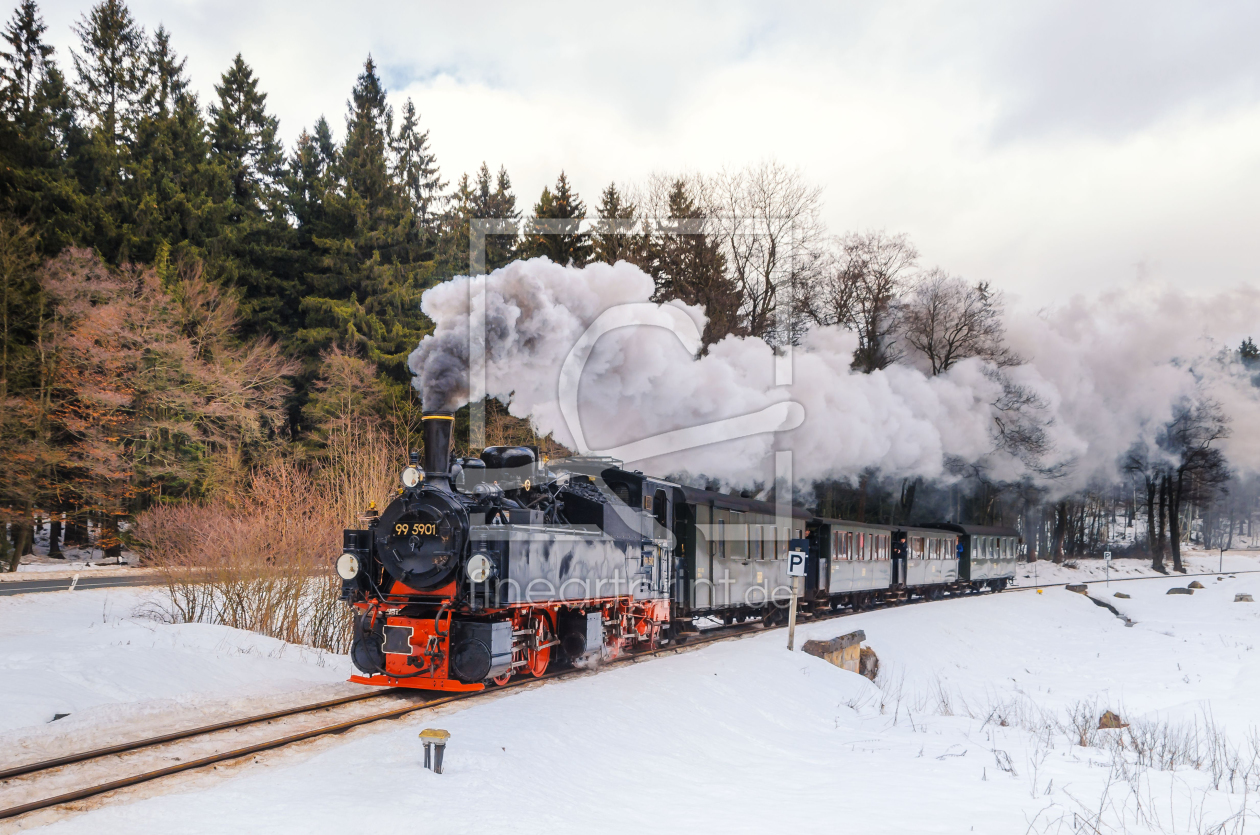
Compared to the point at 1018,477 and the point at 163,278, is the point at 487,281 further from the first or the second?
the point at 1018,477

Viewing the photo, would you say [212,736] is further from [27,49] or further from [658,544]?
[27,49]

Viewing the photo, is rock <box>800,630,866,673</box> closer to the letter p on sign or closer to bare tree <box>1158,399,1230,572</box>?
the letter p on sign

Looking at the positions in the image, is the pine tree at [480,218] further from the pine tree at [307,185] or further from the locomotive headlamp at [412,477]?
the locomotive headlamp at [412,477]

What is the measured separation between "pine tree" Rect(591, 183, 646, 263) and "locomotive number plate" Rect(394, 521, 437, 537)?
26.2m

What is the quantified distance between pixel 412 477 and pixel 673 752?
4.23m

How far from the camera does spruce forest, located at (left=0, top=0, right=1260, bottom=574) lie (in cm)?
2648

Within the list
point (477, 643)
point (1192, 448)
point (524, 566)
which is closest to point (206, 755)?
point (477, 643)

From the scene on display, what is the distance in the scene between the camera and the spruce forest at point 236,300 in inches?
1043

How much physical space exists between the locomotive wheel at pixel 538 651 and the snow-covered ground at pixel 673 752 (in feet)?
1.81

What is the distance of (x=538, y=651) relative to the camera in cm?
1109

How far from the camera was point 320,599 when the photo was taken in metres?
14.9

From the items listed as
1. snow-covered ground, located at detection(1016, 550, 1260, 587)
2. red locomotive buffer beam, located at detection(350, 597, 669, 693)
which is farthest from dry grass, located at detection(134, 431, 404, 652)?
snow-covered ground, located at detection(1016, 550, 1260, 587)

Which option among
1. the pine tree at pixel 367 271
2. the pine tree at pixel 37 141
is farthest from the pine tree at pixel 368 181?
the pine tree at pixel 37 141

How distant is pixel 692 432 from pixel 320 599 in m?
8.49
